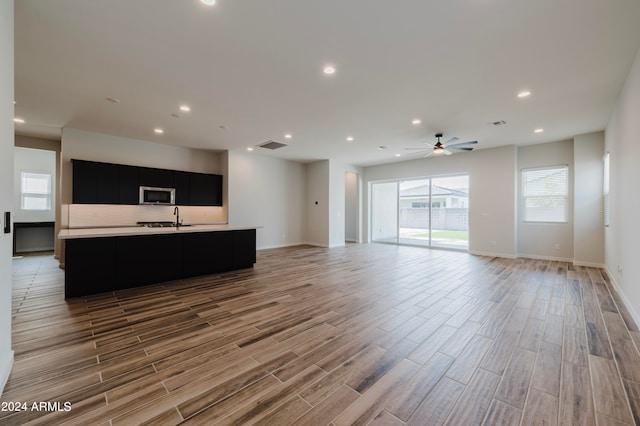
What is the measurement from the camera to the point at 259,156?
8203 millimetres

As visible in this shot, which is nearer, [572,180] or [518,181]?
[572,180]

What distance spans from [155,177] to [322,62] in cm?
523

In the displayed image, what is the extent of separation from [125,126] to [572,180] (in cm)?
1002

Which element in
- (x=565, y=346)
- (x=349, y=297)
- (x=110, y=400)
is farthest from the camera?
(x=349, y=297)

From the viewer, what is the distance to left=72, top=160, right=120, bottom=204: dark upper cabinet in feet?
17.6

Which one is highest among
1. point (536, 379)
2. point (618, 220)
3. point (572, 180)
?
point (572, 180)

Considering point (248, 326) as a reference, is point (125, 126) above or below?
above

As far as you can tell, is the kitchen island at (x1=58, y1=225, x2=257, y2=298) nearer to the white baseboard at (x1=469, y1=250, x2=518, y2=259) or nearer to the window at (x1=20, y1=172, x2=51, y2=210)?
the window at (x1=20, y1=172, x2=51, y2=210)

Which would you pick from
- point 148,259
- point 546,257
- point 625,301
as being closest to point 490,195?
point 546,257

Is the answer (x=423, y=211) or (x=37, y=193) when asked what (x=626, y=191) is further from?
(x=37, y=193)

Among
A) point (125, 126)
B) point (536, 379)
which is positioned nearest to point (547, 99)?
point (536, 379)

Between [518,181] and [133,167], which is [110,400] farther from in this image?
[518,181]

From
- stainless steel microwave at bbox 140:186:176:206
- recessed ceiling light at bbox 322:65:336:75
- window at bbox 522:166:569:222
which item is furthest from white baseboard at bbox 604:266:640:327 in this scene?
stainless steel microwave at bbox 140:186:176:206

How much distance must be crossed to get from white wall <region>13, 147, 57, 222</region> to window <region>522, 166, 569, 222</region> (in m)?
13.0
